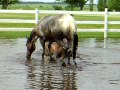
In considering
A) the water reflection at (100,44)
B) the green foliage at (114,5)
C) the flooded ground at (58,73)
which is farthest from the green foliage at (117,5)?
the flooded ground at (58,73)

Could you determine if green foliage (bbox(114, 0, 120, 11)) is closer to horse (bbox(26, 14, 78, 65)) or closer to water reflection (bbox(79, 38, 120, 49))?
water reflection (bbox(79, 38, 120, 49))

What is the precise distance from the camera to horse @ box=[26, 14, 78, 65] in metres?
13.1

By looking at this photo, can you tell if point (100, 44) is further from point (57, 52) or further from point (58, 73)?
point (58, 73)

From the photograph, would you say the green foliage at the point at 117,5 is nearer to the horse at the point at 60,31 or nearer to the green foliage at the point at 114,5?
the green foliage at the point at 114,5

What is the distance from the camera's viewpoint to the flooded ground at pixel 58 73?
10078mm

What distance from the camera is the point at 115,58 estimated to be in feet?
51.6

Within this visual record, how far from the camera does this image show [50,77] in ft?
37.1

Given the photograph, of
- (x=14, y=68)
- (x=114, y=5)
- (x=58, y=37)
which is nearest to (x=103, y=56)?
(x=58, y=37)

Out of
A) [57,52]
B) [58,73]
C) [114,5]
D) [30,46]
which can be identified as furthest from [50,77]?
[114,5]

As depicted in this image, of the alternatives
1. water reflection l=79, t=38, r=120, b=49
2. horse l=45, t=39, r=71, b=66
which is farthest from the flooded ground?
water reflection l=79, t=38, r=120, b=49

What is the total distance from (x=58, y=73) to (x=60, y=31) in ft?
5.72

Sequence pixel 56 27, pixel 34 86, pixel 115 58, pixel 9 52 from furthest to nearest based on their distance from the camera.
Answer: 1. pixel 9 52
2. pixel 115 58
3. pixel 56 27
4. pixel 34 86

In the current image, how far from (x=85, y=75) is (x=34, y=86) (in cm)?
205

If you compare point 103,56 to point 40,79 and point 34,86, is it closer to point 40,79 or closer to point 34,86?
point 40,79
